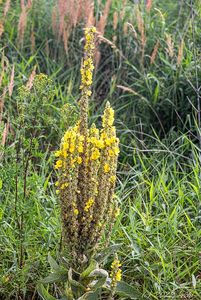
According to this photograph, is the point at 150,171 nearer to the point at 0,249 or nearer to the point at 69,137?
the point at 0,249

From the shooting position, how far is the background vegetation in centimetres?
363

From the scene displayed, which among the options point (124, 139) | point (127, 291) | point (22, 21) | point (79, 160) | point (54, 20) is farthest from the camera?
point (54, 20)

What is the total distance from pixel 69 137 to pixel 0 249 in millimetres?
1055

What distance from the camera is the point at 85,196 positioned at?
3.07 metres

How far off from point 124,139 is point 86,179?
6.64ft

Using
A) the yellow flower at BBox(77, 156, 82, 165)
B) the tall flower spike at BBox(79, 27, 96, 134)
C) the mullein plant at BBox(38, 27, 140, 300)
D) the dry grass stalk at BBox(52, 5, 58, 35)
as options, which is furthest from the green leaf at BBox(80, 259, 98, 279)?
the dry grass stalk at BBox(52, 5, 58, 35)

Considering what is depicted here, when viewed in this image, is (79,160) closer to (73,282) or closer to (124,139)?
(73,282)

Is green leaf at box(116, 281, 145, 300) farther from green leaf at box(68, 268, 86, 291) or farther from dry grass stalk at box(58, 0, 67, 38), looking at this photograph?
dry grass stalk at box(58, 0, 67, 38)

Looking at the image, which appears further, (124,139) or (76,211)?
(124,139)

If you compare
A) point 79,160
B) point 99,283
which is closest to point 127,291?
point 99,283

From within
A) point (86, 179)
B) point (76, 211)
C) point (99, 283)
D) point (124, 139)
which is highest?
point (86, 179)

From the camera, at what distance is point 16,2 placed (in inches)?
257

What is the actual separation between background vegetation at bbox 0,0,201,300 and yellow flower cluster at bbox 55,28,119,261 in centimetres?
20

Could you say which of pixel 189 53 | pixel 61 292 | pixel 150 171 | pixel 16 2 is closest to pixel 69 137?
pixel 61 292
